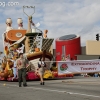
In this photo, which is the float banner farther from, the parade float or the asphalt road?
the asphalt road

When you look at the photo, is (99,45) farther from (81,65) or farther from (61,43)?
(81,65)

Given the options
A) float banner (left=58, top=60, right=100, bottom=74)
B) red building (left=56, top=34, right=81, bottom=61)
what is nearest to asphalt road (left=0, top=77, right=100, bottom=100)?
float banner (left=58, top=60, right=100, bottom=74)

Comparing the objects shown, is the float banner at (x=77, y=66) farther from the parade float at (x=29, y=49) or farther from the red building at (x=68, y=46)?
the red building at (x=68, y=46)

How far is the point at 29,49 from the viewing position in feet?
74.8

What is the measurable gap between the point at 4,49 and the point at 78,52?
28.4 m

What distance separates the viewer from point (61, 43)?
5078 centimetres

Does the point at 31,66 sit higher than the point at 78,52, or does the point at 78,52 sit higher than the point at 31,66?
the point at 78,52

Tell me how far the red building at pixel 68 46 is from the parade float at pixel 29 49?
25036 mm

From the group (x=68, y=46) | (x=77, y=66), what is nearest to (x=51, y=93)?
(x=77, y=66)

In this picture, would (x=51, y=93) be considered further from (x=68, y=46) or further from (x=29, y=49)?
(x=68, y=46)

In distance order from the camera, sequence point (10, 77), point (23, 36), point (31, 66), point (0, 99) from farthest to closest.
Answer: point (23, 36), point (31, 66), point (10, 77), point (0, 99)

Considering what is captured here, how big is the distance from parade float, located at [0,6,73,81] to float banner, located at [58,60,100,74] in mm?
785

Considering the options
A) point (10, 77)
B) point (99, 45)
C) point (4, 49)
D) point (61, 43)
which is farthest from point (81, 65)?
point (99, 45)

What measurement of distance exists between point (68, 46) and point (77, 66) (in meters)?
30.0
